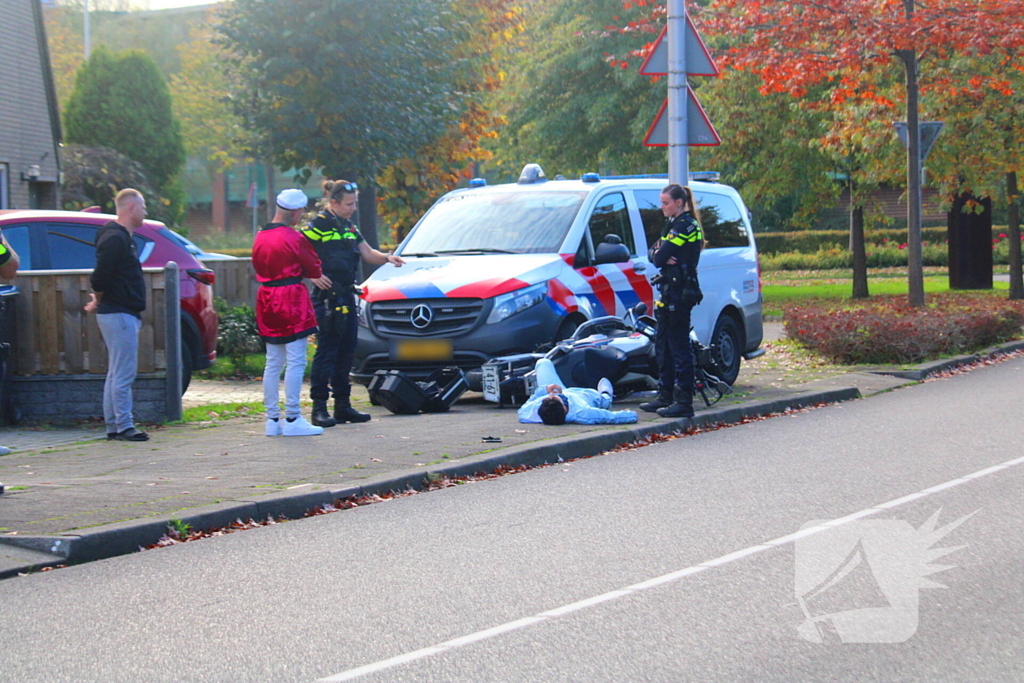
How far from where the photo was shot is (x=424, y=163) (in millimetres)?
23344

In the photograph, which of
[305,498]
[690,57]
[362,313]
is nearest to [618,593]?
[305,498]

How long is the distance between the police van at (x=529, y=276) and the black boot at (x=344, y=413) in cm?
112

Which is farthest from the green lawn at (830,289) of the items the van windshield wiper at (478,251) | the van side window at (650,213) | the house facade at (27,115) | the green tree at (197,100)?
the green tree at (197,100)

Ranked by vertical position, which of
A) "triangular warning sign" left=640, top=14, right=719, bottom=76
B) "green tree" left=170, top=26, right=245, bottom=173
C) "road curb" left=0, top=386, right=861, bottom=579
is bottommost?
"road curb" left=0, top=386, right=861, bottom=579

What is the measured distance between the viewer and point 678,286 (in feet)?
34.9

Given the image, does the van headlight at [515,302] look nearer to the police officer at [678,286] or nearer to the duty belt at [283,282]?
the police officer at [678,286]

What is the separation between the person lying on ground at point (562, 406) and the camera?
10.3 metres

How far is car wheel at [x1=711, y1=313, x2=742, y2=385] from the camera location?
1346cm

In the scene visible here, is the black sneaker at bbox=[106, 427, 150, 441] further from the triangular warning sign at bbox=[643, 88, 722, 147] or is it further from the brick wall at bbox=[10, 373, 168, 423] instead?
the triangular warning sign at bbox=[643, 88, 722, 147]

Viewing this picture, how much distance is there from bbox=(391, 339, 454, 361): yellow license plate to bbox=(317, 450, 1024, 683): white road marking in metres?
4.94

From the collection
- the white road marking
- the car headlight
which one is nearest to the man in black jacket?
the car headlight

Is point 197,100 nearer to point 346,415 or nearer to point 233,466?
point 346,415

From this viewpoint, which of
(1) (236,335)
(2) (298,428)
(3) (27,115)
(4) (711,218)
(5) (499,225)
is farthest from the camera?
(3) (27,115)

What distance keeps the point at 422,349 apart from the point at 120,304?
291cm
